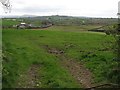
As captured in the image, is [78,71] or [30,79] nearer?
[30,79]

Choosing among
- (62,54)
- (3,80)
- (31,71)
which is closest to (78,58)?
(62,54)

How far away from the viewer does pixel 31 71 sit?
20.3 m

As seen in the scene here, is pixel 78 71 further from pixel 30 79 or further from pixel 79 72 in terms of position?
pixel 30 79

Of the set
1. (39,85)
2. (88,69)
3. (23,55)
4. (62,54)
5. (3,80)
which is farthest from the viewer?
(62,54)

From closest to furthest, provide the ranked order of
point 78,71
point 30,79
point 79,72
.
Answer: point 30,79 → point 79,72 → point 78,71

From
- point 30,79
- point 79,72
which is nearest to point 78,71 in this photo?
point 79,72

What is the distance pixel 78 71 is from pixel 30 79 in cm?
441

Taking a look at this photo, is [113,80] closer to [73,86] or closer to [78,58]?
[73,86]

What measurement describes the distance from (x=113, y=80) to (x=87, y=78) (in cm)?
251

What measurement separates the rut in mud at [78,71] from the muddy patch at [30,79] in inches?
97.3

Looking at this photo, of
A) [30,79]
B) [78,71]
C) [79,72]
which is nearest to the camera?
[30,79]

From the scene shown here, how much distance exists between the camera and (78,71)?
21094 millimetres

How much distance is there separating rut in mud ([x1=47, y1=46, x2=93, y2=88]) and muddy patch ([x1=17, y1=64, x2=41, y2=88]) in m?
2.47

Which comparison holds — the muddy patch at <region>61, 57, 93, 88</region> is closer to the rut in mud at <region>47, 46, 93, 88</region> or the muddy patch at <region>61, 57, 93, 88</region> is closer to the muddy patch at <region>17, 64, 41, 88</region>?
the rut in mud at <region>47, 46, 93, 88</region>
